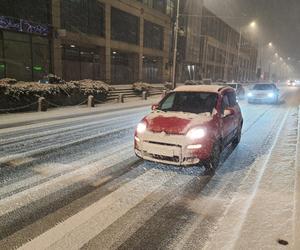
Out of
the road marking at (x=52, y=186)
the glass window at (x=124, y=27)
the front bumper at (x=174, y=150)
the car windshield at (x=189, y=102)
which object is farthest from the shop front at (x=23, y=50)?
the front bumper at (x=174, y=150)

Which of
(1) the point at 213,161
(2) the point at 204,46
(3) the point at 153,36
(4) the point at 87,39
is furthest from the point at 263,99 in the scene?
(2) the point at 204,46

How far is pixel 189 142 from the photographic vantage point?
6289mm

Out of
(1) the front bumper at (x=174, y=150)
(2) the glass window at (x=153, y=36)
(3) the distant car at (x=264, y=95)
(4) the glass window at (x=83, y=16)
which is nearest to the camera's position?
(1) the front bumper at (x=174, y=150)

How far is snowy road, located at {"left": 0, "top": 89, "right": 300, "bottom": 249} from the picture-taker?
4.09m

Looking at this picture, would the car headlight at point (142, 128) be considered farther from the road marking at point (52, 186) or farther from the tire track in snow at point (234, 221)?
the tire track in snow at point (234, 221)

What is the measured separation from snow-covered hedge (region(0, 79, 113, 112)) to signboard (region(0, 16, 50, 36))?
5.65 meters

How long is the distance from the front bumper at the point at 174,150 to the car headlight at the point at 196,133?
0.36 ft

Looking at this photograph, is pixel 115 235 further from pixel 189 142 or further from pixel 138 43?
pixel 138 43

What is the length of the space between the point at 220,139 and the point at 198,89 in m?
1.59

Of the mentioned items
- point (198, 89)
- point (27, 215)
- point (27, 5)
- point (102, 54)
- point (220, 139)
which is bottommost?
point (27, 215)

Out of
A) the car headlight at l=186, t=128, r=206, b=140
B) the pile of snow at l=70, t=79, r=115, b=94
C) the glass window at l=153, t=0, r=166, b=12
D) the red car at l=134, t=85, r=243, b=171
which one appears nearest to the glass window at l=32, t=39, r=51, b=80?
the pile of snow at l=70, t=79, r=115, b=94

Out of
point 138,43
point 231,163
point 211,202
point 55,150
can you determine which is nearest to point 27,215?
point 211,202

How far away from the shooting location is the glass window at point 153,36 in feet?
133

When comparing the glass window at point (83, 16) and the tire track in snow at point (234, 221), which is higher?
the glass window at point (83, 16)
